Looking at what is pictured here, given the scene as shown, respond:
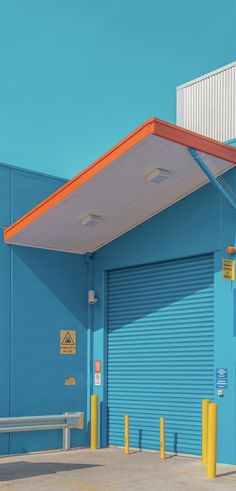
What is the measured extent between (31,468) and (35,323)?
2930mm

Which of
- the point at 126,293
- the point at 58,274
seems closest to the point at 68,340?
the point at 58,274

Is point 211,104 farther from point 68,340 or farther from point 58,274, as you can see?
point 68,340

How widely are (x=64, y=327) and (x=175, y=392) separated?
8.45 feet

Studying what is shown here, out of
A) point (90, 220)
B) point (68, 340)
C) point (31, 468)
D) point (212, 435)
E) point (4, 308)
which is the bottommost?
point (31, 468)

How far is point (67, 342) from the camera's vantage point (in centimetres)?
1332

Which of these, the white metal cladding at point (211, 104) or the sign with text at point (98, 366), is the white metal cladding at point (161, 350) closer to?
the sign with text at point (98, 366)

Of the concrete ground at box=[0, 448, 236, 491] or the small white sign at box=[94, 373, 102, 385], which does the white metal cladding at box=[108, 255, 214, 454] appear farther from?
the concrete ground at box=[0, 448, 236, 491]

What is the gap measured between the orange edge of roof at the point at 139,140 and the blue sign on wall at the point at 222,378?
129 inches

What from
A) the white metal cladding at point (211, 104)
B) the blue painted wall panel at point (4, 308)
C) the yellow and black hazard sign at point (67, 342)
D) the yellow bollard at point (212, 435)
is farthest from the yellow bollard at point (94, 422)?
the white metal cladding at point (211, 104)

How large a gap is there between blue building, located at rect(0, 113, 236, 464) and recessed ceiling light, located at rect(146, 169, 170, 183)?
2 cm

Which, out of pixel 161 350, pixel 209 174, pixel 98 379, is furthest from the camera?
pixel 98 379

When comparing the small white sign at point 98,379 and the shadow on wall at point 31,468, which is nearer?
the shadow on wall at point 31,468

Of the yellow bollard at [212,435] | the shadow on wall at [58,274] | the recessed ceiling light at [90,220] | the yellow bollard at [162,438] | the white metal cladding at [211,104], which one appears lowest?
the yellow bollard at [162,438]

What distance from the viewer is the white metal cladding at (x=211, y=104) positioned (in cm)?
1217
